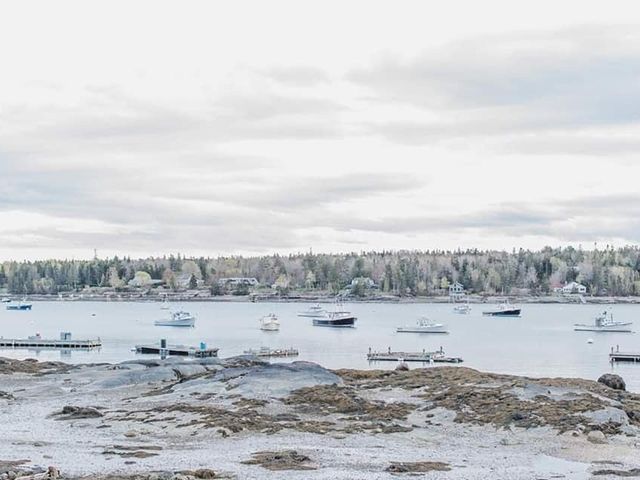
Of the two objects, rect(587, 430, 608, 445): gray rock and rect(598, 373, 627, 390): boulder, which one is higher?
rect(598, 373, 627, 390): boulder

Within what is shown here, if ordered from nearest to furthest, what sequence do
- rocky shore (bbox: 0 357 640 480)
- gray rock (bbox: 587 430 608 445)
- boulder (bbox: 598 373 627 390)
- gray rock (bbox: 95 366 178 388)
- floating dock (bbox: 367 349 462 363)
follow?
1. rocky shore (bbox: 0 357 640 480)
2. gray rock (bbox: 587 430 608 445)
3. boulder (bbox: 598 373 627 390)
4. gray rock (bbox: 95 366 178 388)
5. floating dock (bbox: 367 349 462 363)

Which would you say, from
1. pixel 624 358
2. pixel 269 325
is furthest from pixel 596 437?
pixel 269 325

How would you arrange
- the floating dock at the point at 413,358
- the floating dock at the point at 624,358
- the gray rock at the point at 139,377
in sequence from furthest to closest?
the floating dock at the point at 624,358, the floating dock at the point at 413,358, the gray rock at the point at 139,377

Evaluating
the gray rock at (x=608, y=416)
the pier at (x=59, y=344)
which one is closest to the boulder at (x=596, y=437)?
the gray rock at (x=608, y=416)

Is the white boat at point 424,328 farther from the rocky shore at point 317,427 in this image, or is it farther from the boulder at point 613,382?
the boulder at point 613,382

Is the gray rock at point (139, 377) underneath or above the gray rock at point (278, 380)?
underneath

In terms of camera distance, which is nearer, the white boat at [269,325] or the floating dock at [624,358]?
the floating dock at [624,358]

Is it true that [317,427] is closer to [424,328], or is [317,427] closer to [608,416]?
[608,416]

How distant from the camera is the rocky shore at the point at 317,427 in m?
28.9

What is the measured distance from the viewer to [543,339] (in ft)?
408

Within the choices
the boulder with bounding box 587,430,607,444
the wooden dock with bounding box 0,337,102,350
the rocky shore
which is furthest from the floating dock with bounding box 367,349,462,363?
the boulder with bounding box 587,430,607,444

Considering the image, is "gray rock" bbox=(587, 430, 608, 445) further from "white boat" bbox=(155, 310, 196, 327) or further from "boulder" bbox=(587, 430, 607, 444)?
"white boat" bbox=(155, 310, 196, 327)

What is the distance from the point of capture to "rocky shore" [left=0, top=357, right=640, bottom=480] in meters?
28.9

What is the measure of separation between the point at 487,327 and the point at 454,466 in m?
129
